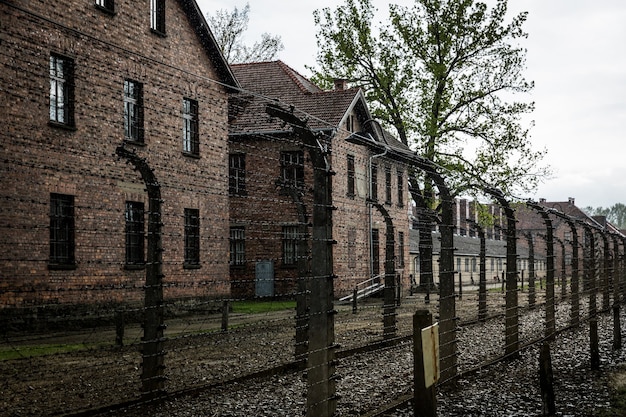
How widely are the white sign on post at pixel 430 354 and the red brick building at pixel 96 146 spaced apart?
8.15 metres

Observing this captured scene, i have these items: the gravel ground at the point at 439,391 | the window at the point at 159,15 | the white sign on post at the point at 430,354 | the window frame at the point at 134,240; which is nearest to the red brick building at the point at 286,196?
the window at the point at 159,15

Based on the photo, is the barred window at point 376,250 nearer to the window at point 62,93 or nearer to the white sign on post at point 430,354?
the window at point 62,93

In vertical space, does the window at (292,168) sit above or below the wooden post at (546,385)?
above

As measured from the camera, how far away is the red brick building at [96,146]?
52.2ft

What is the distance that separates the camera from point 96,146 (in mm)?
18312

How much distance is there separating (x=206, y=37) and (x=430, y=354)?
19.7 metres

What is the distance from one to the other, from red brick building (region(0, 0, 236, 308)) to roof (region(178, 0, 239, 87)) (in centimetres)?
4

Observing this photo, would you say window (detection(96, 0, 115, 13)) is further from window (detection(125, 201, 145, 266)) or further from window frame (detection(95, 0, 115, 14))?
window (detection(125, 201, 145, 266))

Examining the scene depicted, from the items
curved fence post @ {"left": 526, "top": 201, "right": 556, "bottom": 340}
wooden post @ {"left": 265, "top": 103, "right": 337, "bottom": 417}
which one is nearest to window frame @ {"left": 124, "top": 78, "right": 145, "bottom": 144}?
curved fence post @ {"left": 526, "top": 201, "right": 556, "bottom": 340}

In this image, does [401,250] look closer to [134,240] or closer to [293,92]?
[293,92]

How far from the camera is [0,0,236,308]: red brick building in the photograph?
626 inches

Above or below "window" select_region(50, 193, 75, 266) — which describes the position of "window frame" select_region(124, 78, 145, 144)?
above

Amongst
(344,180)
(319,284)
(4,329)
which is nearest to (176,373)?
(319,284)

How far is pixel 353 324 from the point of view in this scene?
60.2ft
